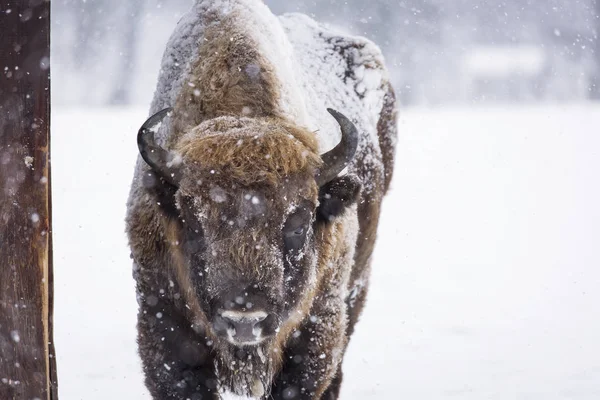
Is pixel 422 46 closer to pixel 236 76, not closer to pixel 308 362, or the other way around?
pixel 236 76

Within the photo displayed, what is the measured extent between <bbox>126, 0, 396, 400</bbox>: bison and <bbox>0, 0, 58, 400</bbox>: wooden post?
49cm

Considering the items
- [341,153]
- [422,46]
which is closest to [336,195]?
[341,153]

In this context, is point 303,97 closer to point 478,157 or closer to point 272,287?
point 272,287

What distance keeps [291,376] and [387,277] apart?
16.1ft

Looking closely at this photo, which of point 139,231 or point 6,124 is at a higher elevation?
point 6,124

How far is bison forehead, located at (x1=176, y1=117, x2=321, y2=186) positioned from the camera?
3264 millimetres

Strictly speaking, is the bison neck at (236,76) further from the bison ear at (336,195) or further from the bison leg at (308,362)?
the bison leg at (308,362)

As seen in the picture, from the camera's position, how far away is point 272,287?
10.5 ft

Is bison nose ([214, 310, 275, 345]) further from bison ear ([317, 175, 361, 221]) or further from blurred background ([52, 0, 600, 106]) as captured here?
blurred background ([52, 0, 600, 106])

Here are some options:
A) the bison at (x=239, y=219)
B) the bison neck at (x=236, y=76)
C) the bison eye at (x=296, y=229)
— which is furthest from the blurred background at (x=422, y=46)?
the bison eye at (x=296, y=229)

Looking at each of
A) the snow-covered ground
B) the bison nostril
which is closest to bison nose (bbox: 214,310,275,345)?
the bison nostril

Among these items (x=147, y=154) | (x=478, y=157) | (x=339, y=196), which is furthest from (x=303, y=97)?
(x=478, y=157)

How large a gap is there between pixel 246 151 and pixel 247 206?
0.26 meters

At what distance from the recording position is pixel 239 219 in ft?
10.6
